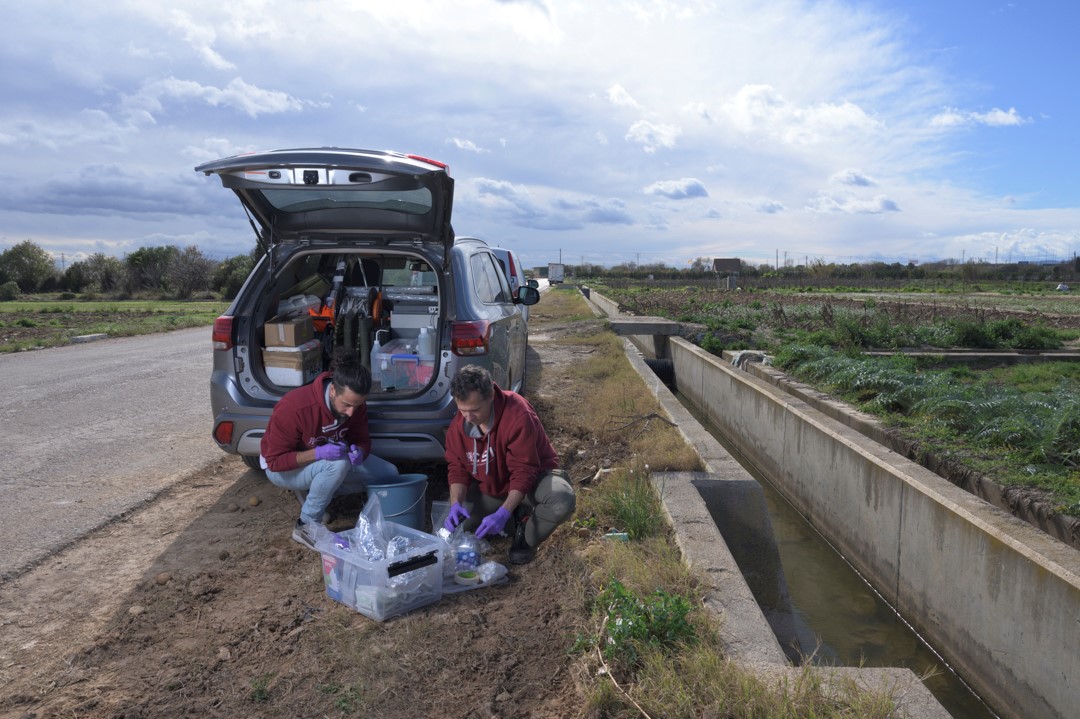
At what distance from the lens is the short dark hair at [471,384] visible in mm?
4121

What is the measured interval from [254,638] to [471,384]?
62.5 inches

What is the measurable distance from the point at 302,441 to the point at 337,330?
71.6 inches

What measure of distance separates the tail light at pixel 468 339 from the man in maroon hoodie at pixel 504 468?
0.76 metres

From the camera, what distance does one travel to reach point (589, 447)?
7.13 m

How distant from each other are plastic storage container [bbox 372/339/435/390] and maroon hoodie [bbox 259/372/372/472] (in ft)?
3.51

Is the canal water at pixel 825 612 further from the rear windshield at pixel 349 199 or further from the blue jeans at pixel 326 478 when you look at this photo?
the rear windshield at pixel 349 199

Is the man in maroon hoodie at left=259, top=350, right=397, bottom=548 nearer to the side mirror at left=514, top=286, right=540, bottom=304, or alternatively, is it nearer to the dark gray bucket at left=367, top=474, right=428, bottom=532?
the dark gray bucket at left=367, top=474, right=428, bottom=532

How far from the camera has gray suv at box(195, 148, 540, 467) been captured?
4.73 meters

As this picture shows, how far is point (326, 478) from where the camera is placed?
179 inches

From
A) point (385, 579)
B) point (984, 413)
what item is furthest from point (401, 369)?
point (984, 413)

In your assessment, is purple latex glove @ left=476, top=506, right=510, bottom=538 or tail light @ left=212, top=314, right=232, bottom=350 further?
tail light @ left=212, top=314, right=232, bottom=350

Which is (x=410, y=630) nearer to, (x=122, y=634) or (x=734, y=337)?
(x=122, y=634)

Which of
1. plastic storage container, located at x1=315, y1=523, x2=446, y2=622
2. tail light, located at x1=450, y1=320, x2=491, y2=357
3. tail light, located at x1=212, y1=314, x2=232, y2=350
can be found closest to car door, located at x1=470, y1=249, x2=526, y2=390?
tail light, located at x1=450, y1=320, x2=491, y2=357

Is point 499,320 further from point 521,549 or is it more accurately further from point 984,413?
point 984,413
